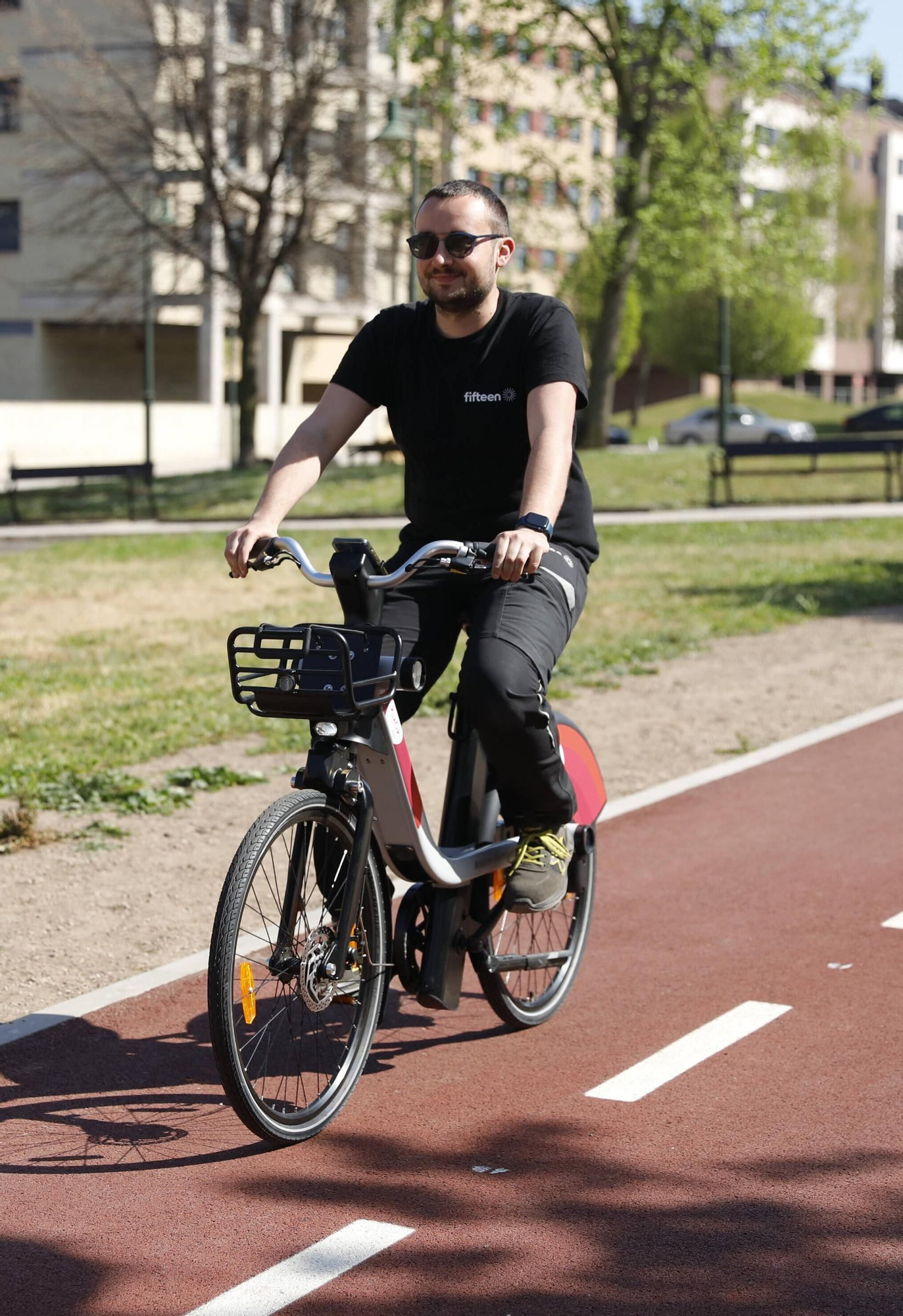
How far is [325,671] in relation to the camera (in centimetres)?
389

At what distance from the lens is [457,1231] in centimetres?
347

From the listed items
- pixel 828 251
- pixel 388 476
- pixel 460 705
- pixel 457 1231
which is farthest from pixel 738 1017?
pixel 828 251

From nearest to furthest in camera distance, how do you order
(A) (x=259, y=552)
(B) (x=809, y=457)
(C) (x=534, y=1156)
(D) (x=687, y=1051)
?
(C) (x=534, y=1156)
(A) (x=259, y=552)
(D) (x=687, y=1051)
(B) (x=809, y=457)

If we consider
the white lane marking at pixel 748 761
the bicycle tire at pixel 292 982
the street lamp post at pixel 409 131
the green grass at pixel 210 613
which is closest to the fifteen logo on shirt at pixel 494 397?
the bicycle tire at pixel 292 982

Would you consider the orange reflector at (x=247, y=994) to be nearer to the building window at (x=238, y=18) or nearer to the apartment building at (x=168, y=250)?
the apartment building at (x=168, y=250)

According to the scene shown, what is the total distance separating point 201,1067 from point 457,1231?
121 centimetres

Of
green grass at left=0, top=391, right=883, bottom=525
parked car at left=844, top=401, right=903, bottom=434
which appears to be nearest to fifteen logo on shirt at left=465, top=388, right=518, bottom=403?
green grass at left=0, top=391, right=883, bottom=525

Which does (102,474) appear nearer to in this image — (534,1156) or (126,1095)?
(126,1095)

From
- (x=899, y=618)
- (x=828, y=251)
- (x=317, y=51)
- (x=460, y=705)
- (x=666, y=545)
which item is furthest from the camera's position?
(x=828, y=251)

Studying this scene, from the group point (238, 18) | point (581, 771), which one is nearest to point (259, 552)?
point (581, 771)

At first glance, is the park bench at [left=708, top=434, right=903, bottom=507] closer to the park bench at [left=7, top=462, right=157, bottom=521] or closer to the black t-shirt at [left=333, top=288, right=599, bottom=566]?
the park bench at [left=7, top=462, right=157, bottom=521]

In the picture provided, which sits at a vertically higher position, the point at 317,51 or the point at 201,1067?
the point at 317,51

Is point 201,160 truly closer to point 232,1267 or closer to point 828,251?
point 232,1267

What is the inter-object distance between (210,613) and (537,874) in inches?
406
